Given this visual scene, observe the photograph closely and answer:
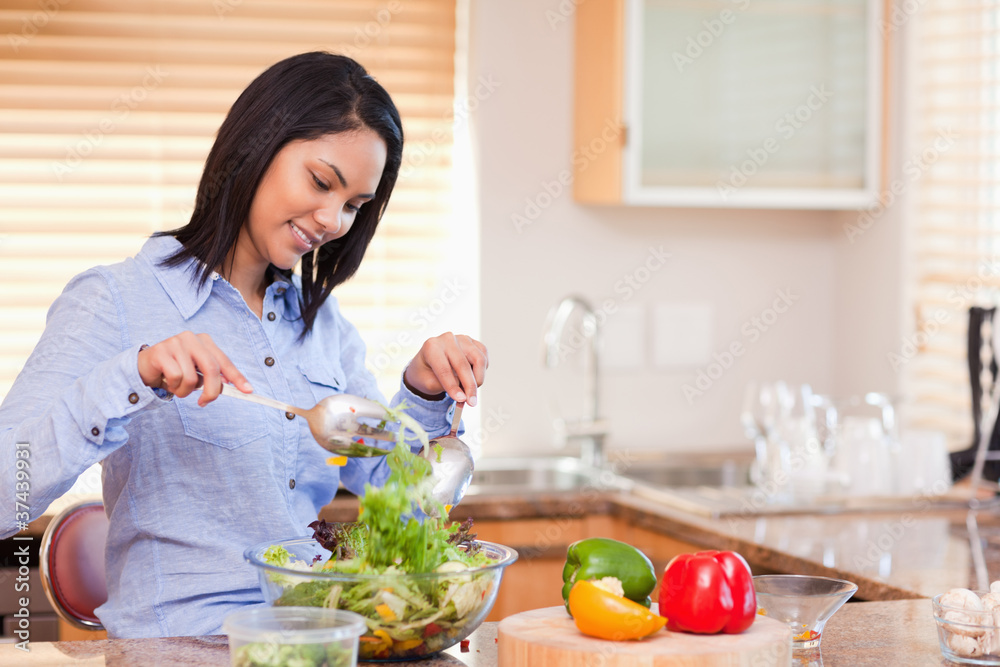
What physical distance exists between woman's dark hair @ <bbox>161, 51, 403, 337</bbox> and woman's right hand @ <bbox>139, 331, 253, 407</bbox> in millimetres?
310

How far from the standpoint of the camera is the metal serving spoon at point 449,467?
1.30 metres

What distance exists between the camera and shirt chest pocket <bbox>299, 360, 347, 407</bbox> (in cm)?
152

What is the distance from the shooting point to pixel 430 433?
1.53m

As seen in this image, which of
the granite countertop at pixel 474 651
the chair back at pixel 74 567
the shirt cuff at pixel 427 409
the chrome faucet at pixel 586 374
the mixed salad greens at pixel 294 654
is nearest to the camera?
the mixed salad greens at pixel 294 654

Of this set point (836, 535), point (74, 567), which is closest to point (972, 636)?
point (836, 535)

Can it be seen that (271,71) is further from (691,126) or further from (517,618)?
(691,126)

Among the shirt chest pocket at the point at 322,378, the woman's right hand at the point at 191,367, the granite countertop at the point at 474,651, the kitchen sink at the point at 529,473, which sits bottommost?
the kitchen sink at the point at 529,473

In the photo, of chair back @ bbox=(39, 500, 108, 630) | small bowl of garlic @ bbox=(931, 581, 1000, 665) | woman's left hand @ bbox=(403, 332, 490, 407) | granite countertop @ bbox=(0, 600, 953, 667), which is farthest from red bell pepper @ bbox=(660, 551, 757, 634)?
chair back @ bbox=(39, 500, 108, 630)

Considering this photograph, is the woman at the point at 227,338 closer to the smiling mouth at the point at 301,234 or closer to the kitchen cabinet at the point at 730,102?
the smiling mouth at the point at 301,234

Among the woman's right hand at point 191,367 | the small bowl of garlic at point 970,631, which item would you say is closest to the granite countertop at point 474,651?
the small bowl of garlic at point 970,631

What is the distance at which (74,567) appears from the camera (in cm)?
162

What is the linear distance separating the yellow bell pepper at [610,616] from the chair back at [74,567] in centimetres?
85

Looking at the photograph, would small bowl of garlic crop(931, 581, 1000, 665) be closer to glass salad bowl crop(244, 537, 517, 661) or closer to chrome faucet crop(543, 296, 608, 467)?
glass salad bowl crop(244, 537, 517, 661)

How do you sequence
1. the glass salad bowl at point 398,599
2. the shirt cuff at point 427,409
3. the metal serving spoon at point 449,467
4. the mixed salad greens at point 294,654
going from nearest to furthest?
1. the mixed salad greens at point 294,654
2. the glass salad bowl at point 398,599
3. the metal serving spoon at point 449,467
4. the shirt cuff at point 427,409
